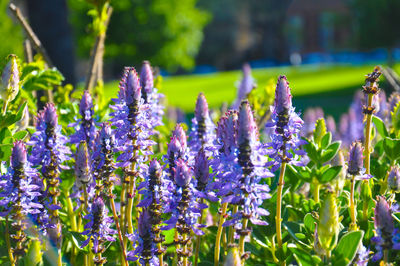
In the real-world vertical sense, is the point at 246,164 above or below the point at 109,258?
above

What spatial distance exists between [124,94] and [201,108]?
23.6 inches

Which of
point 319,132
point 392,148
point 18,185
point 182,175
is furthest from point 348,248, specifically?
point 18,185

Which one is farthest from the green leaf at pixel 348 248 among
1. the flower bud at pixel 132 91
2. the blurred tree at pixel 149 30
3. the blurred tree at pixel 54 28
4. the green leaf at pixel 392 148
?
the blurred tree at pixel 149 30

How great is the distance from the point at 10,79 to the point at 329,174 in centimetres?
134

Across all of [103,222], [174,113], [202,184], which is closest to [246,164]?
[202,184]

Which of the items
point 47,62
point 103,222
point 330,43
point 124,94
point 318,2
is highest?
point 318,2

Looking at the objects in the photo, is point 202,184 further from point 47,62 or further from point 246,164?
point 47,62

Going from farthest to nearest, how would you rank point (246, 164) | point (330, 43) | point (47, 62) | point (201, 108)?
1. point (330, 43)
2. point (47, 62)
3. point (201, 108)
4. point (246, 164)

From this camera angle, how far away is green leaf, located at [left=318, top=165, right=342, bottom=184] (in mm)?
1950

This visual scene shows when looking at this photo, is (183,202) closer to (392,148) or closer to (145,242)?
(145,242)


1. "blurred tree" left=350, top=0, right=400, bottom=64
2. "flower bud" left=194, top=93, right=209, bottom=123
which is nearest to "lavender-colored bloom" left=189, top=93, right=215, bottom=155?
"flower bud" left=194, top=93, right=209, bottom=123

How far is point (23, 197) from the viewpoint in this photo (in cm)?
193

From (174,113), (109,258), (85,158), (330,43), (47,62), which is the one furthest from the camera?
(330,43)

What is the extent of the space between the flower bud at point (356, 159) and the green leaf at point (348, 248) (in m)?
0.35
